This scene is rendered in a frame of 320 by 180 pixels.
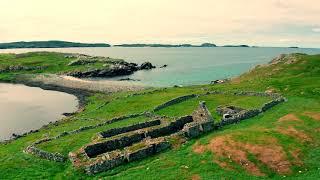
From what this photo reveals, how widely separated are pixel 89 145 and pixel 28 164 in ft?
19.7

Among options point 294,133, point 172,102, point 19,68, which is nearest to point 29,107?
point 172,102

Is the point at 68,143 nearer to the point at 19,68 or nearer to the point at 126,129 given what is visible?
the point at 126,129

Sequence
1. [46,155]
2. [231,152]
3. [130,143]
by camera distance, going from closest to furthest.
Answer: [231,152] < [46,155] < [130,143]

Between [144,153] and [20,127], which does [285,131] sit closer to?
[144,153]

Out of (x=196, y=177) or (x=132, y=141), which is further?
(x=132, y=141)

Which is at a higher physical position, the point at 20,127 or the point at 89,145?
the point at 89,145

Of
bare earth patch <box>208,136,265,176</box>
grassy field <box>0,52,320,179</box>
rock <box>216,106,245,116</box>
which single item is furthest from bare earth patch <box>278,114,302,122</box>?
bare earth patch <box>208,136,265,176</box>

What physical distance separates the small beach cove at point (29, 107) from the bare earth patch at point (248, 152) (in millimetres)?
40880

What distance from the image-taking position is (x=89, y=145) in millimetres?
43000

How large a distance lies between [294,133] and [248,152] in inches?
338

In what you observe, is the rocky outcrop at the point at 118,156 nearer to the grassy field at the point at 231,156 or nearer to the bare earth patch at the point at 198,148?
the grassy field at the point at 231,156

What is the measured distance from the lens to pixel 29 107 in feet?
334

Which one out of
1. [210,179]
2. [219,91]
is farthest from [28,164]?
[219,91]

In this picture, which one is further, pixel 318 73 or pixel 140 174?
pixel 318 73
